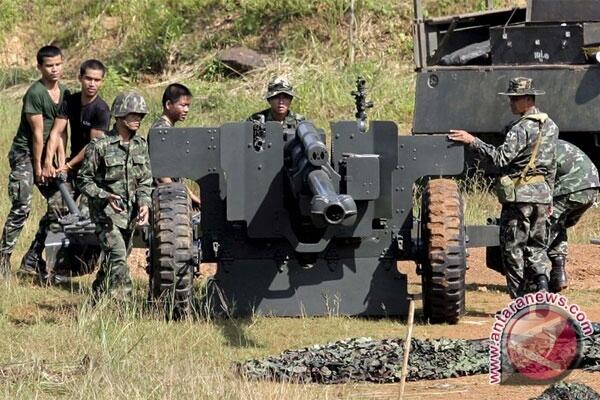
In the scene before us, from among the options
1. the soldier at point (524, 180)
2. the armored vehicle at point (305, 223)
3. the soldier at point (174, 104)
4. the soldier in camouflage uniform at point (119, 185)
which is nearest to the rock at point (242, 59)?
the soldier at point (174, 104)

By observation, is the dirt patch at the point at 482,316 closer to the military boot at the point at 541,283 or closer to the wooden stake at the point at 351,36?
the military boot at the point at 541,283

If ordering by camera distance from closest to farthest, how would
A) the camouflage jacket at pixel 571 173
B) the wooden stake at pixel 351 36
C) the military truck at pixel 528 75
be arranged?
Result: the camouflage jacket at pixel 571 173, the military truck at pixel 528 75, the wooden stake at pixel 351 36

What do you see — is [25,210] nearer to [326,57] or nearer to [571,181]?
[571,181]

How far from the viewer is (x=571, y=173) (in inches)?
384

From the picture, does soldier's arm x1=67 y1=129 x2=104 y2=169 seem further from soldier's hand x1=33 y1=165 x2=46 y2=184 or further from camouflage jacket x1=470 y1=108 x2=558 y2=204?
camouflage jacket x1=470 y1=108 x2=558 y2=204

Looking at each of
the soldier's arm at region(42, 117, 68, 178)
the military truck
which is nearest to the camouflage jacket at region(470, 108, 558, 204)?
the soldier's arm at region(42, 117, 68, 178)

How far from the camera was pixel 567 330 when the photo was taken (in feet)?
25.5

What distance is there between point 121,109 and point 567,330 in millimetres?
3030

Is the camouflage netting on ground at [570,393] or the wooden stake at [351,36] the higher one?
the wooden stake at [351,36]

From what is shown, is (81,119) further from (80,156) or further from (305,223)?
(305,223)

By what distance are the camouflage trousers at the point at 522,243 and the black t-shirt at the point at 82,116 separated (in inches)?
118

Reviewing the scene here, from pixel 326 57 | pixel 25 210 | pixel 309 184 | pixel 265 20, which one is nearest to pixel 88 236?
pixel 25 210

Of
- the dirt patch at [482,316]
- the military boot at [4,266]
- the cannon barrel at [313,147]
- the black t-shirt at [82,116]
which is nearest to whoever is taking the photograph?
the dirt patch at [482,316]

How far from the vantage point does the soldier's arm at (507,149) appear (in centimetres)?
875
